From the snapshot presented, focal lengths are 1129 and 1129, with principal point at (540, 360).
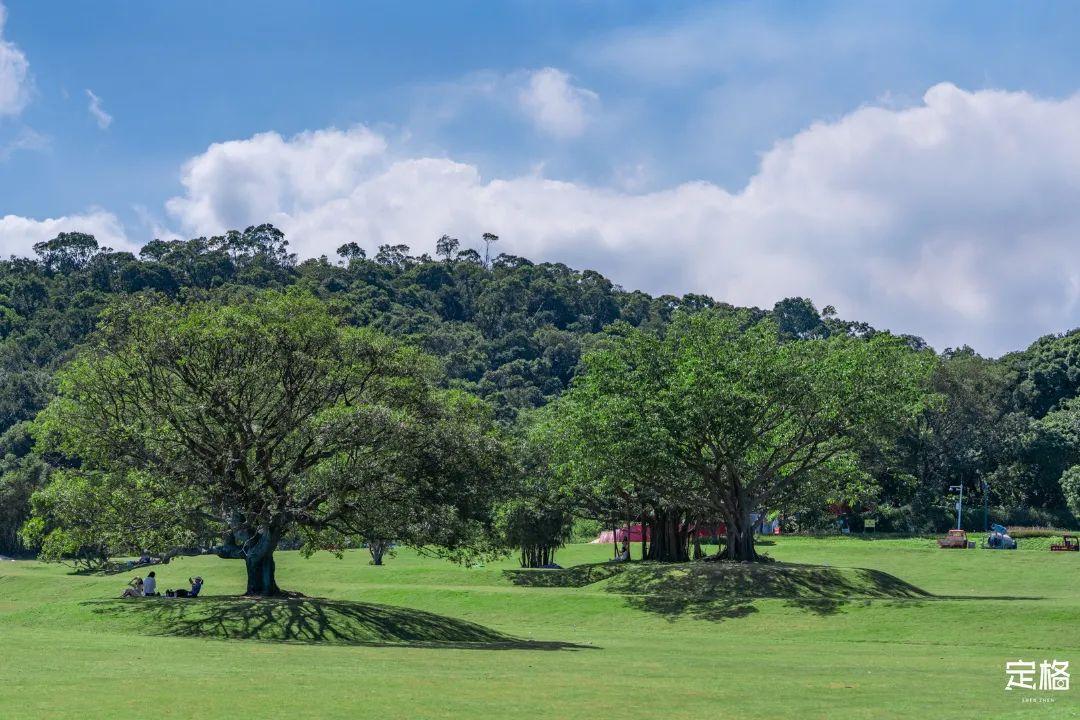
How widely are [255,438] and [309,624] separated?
777 cm

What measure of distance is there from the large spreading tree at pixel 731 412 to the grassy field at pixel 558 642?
4945 mm

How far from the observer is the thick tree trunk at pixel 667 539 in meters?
61.8

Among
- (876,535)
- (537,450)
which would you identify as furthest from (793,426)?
(876,535)

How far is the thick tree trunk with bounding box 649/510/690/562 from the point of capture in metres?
61.8

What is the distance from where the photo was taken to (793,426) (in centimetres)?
5262

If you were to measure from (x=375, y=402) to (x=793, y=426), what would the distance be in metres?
21.9

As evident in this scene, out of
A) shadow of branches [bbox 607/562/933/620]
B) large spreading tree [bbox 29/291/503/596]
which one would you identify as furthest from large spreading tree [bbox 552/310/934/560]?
large spreading tree [bbox 29/291/503/596]

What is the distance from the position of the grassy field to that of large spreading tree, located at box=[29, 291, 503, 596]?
293cm

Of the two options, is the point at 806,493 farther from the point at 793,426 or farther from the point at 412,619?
the point at 412,619

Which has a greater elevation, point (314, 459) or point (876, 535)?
point (314, 459)

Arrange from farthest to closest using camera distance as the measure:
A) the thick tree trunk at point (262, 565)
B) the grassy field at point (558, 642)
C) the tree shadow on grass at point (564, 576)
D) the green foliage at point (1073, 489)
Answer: the green foliage at point (1073, 489)
the tree shadow on grass at point (564, 576)
the thick tree trunk at point (262, 565)
the grassy field at point (558, 642)

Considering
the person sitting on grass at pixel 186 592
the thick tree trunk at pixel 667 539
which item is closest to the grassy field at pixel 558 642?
the person sitting on grass at pixel 186 592

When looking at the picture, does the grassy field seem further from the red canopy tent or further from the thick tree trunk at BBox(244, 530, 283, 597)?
the red canopy tent

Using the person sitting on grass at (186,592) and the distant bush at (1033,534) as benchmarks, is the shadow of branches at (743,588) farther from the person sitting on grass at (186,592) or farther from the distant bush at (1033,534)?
the distant bush at (1033,534)
